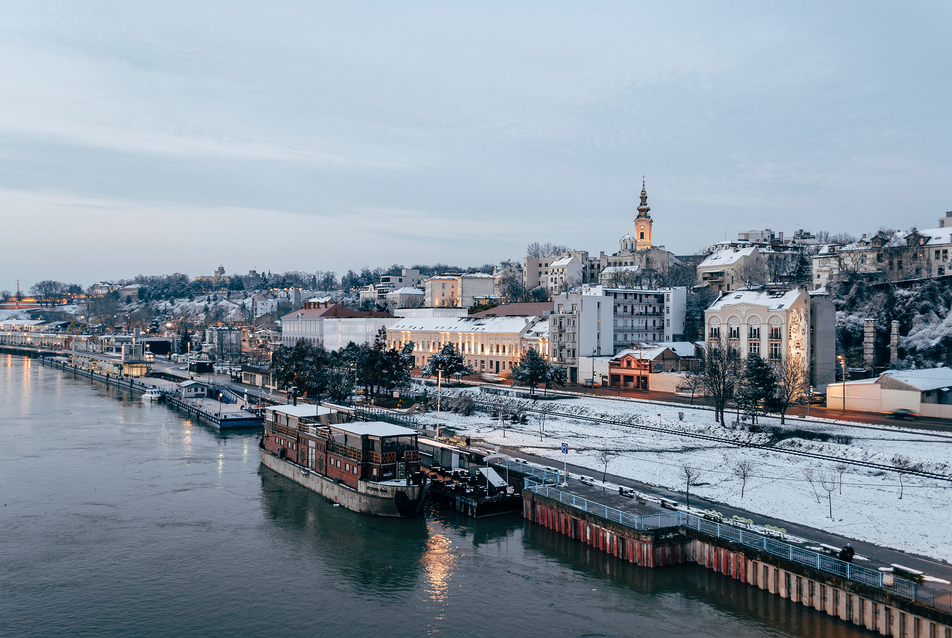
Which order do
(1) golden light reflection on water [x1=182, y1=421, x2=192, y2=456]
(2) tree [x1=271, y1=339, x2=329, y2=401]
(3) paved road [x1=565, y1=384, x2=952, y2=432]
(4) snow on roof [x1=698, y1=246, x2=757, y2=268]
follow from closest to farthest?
(3) paved road [x1=565, y1=384, x2=952, y2=432]
(1) golden light reflection on water [x1=182, y1=421, x2=192, y2=456]
(2) tree [x1=271, y1=339, x2=329, y2=401]
(4) snow on roof [x1=698, y1=246, x2=757, y2=268]

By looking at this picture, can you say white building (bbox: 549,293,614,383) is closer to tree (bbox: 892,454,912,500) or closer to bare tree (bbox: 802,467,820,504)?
bare tree (bbox: 802,467,820,504)

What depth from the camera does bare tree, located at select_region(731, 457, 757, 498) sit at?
31731 mm

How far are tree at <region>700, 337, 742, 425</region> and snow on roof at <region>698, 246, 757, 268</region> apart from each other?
37680 millimetres

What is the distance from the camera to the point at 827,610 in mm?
21344

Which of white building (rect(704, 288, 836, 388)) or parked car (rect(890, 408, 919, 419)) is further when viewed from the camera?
white building (rect(704, 288, 836, 388))

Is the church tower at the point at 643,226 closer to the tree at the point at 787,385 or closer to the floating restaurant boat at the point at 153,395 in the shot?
the tree at the point at 787,385

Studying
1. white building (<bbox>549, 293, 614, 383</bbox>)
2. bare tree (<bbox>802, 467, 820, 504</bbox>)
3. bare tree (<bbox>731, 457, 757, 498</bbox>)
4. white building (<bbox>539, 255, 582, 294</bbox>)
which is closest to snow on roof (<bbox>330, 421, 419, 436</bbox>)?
bare tree (<bbox>731, 457, 757, 498</bbox>)

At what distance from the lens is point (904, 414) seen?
44000mm

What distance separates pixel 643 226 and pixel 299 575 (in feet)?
381

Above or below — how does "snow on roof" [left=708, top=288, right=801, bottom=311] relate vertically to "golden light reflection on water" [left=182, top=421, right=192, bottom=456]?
Result: above

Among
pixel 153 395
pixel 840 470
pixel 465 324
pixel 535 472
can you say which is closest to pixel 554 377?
pixel 465 324

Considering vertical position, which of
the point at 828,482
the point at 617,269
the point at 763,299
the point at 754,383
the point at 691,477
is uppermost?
Answer: the point at 617,269

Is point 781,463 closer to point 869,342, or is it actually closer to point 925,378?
point 925,378

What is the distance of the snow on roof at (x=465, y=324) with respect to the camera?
261 ft
